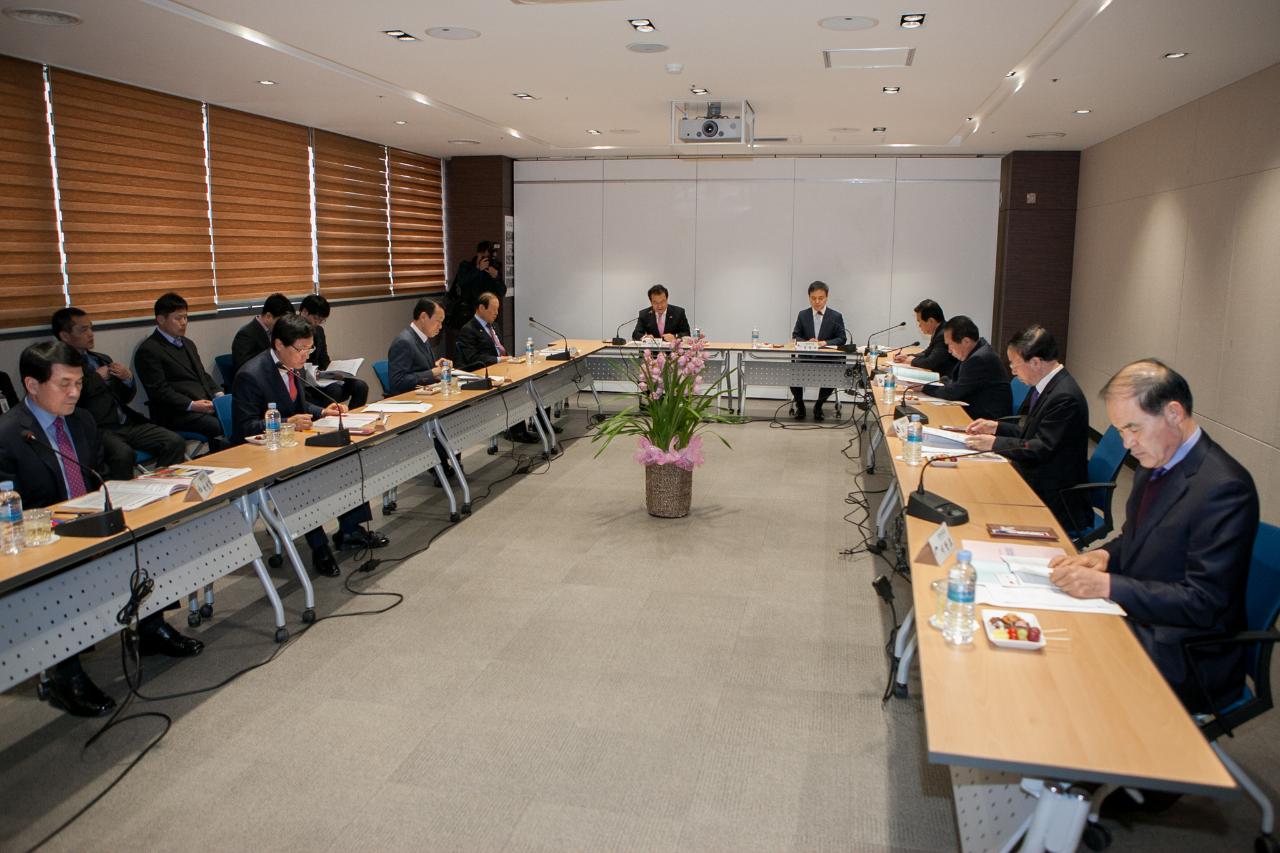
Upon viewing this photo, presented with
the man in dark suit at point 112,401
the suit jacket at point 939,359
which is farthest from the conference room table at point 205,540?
the suit jacket at point 939,359

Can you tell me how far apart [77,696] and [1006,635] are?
2.98m

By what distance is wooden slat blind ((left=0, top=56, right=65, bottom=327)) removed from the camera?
4902 millimetres

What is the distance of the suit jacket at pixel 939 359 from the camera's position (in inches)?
256

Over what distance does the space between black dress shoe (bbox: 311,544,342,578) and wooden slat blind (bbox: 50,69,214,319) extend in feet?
8.39

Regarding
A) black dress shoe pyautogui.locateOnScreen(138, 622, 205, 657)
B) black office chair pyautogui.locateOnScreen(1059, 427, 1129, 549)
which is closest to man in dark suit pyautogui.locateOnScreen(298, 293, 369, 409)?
black dress shoe pyautogui.locateOnScreen(138, 622, 205, 657)

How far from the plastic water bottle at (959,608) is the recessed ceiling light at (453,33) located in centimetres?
374

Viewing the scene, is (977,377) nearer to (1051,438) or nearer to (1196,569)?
(1051,438)

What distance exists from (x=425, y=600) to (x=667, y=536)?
4.83 feet

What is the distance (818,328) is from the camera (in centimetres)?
897

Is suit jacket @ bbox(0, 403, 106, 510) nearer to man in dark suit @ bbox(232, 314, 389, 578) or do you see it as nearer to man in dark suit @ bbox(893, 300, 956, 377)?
man in dark suit @ bbox(232, 314, 389, 578)

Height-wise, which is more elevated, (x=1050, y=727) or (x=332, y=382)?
(x=332, y=382)

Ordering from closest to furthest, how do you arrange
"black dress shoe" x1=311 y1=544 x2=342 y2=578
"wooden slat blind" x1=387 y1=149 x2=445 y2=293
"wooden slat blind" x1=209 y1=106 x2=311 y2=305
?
"black dress shoe" x1=311 y1=544 x2=342 y2=578
"wooden slat blind" x1=209 y1=106 x2=311 y2=305
"wooden slat blind" x1=387 y1=149 x2=445 y2=293

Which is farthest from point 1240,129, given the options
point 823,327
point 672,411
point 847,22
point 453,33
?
point 453,33

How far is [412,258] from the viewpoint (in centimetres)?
955
